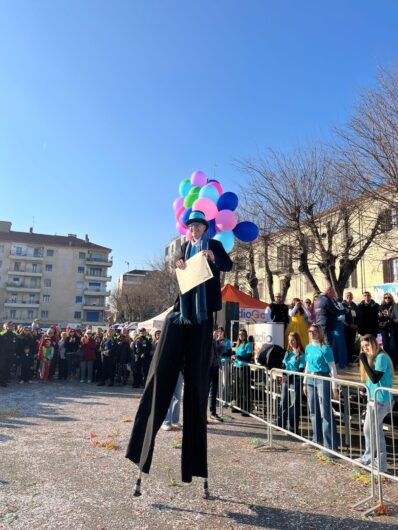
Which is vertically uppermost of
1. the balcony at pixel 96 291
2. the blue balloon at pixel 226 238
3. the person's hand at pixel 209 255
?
the balcony at pixel 96 291

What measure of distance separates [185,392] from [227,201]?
2.89m

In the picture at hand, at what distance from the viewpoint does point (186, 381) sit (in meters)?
4.02

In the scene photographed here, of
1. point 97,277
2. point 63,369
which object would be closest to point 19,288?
point 97,277

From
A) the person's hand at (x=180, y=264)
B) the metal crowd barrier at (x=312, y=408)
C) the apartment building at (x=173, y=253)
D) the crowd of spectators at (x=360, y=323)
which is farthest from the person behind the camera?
the apartment building at (x=173, y=253)

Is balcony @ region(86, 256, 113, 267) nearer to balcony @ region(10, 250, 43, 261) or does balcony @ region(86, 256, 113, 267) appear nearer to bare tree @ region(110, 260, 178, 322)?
balcony @ region(10, 250, 43, 261)

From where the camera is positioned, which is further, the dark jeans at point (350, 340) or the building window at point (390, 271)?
the building window at point (390, 271)

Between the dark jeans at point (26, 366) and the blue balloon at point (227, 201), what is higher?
the blue balloon at point (227, 201)

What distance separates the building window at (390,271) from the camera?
29.0m

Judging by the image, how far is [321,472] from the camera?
5.04 metres

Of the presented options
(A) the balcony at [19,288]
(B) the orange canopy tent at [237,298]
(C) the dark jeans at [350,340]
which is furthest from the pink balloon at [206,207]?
(A) the balcony at [19,288]

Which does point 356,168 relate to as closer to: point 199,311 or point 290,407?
point 290,407

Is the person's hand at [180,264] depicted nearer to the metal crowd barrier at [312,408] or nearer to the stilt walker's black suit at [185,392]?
the stilt walker's black suit at [185,392]

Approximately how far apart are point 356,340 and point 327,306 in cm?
362

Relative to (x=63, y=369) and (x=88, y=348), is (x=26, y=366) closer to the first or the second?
(x=63, y=369)
